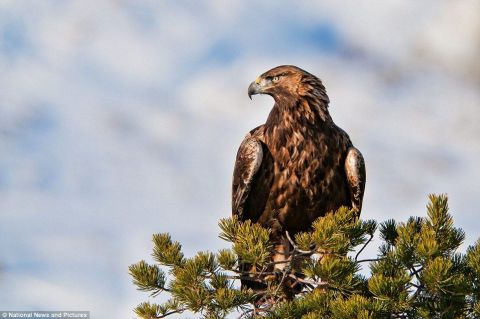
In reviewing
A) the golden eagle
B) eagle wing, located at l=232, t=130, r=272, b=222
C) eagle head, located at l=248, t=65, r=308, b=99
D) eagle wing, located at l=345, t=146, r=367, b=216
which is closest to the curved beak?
eagle head, located at l=248, t=65, r=308, b=99

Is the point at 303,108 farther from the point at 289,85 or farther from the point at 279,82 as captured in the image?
the point at 279,82

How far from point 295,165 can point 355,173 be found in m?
0.80

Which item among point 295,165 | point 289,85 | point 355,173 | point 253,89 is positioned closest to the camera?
point 295,165

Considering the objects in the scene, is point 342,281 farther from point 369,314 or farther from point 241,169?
point 241,169

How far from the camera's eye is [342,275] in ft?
23.2

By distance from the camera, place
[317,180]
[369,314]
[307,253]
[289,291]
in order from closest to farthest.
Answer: [369,314]
[307,253]
[289,291]
[317,180]

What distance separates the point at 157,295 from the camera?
24.9 feet

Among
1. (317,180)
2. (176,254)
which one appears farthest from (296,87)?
(176,254)

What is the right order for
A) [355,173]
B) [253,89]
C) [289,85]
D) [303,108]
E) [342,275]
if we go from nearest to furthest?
[342,275] → [355,173] → [303,108] → [289,85] → [253,89]

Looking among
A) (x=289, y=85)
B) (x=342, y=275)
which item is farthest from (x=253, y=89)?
(x=342, y=275)

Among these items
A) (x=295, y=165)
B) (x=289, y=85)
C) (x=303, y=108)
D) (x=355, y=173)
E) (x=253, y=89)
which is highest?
(x=253, y=89)

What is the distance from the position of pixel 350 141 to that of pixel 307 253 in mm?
3774

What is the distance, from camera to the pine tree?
6.88m

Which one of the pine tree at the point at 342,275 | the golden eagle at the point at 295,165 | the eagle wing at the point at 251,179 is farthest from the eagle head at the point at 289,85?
the pine tree at the point at 342,275
